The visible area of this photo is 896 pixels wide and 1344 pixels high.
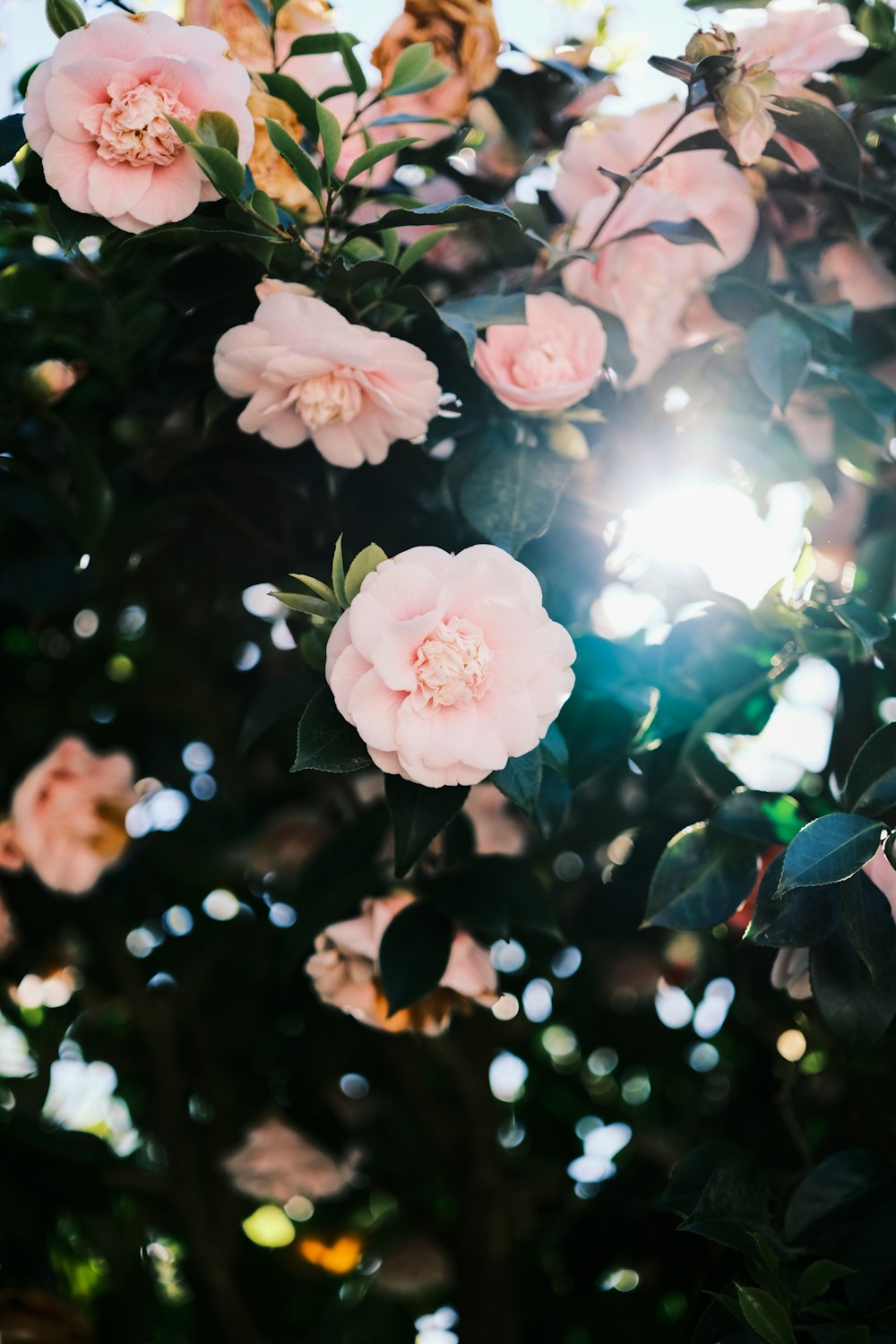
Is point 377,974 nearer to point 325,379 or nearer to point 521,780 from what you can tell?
point 521,780

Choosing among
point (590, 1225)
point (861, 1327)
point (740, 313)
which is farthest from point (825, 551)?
point (590, 1225)

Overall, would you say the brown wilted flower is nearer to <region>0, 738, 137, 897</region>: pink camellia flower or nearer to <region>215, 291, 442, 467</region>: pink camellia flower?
<region>215, 291, 442, 467</region>: pink camellia flower

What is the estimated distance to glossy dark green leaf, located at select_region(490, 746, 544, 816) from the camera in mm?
597

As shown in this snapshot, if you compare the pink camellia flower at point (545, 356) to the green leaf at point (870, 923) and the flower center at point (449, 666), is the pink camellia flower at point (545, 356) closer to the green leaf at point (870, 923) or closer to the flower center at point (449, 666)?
the flower center at point (449, 666)

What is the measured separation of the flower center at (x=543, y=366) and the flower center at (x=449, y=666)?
0.82 feet

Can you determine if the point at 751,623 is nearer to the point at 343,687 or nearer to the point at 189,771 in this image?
the point at 343,687

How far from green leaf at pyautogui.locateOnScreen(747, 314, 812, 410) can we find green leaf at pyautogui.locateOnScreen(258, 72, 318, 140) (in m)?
0.35

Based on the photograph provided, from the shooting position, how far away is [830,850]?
0.58 metres

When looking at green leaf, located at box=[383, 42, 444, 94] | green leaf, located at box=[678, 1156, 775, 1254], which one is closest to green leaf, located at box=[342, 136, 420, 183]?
green leaf, located at box=[383, 42, 444, 94]

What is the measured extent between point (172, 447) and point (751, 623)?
22.8 inches

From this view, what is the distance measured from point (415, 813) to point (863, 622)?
1.05 feet

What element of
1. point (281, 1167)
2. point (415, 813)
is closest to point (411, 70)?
point (415, 813)

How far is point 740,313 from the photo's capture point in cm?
83

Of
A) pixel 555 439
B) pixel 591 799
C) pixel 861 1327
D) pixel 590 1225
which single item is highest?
pixel 555 439
